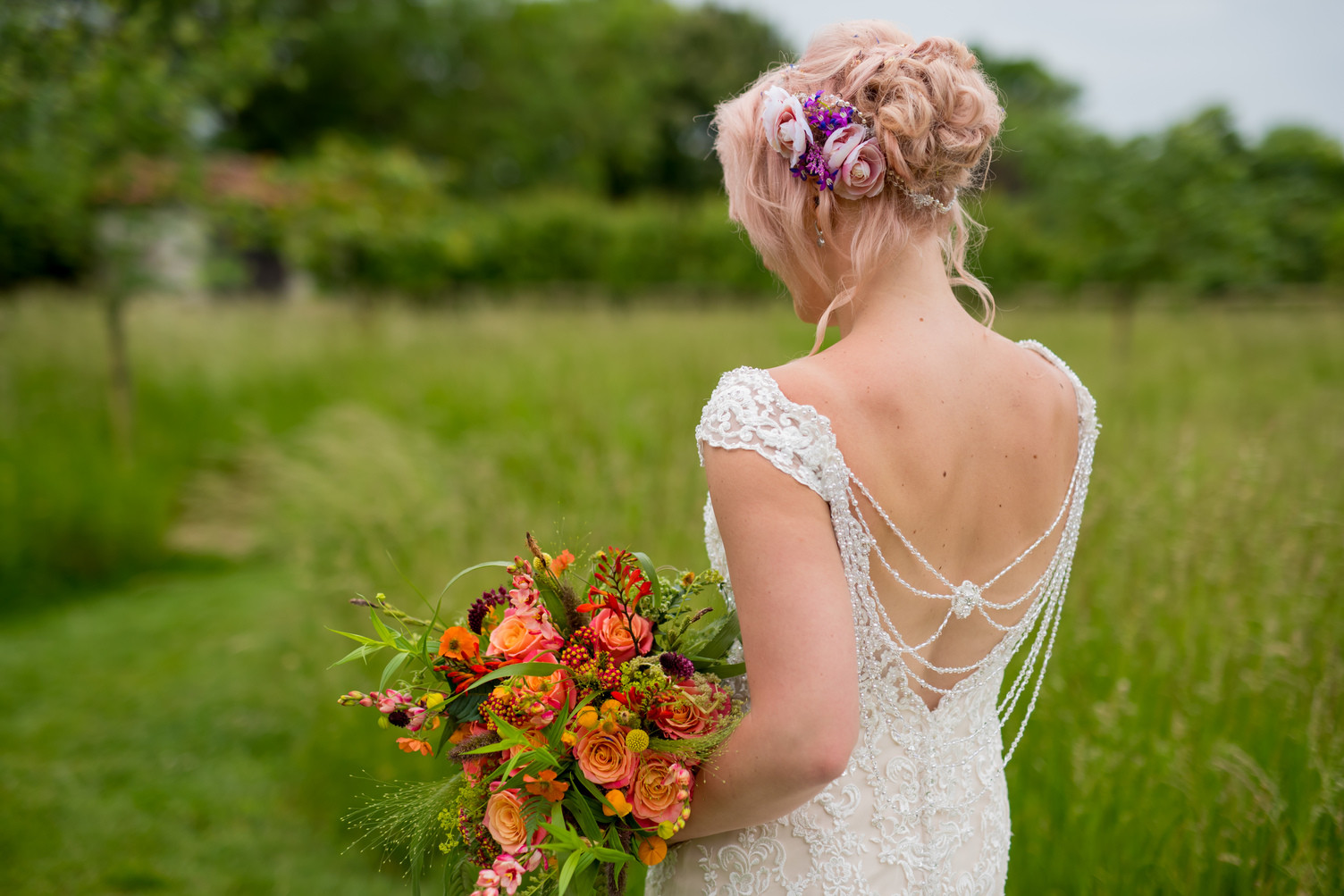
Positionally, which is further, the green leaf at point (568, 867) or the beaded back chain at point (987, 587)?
the beaded back chain at point (987, 587)

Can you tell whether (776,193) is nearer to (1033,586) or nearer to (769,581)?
(769,581)

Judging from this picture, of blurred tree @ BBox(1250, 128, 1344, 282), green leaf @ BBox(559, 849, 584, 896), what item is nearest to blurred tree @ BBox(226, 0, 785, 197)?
blurred tree @ BBox(1250, 128, 1344, 282)

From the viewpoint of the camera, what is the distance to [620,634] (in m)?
1.42

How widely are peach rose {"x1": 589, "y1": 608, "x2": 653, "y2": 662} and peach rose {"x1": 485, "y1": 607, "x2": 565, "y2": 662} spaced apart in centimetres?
7

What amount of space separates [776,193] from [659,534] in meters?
2.95

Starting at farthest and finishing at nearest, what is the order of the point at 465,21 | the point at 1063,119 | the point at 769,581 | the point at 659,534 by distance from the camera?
the point at 465,21 < the point at 1063,119 < the point at 659,534 < the point at 769,581

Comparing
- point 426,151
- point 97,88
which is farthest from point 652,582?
point 426,151

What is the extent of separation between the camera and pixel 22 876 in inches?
142

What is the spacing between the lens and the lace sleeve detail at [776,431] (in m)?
1.31

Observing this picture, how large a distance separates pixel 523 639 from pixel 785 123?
95 cm

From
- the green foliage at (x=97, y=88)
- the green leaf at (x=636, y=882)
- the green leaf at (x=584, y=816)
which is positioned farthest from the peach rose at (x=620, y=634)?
the green foliage at (x=97, y=88)

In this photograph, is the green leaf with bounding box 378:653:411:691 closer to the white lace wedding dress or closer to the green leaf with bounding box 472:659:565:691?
the green leaf with bounding box 472:659:565:691

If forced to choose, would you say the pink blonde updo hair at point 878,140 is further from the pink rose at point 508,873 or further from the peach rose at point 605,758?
the pink rose at point 508,873

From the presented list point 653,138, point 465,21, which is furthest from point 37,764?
point 653,138
